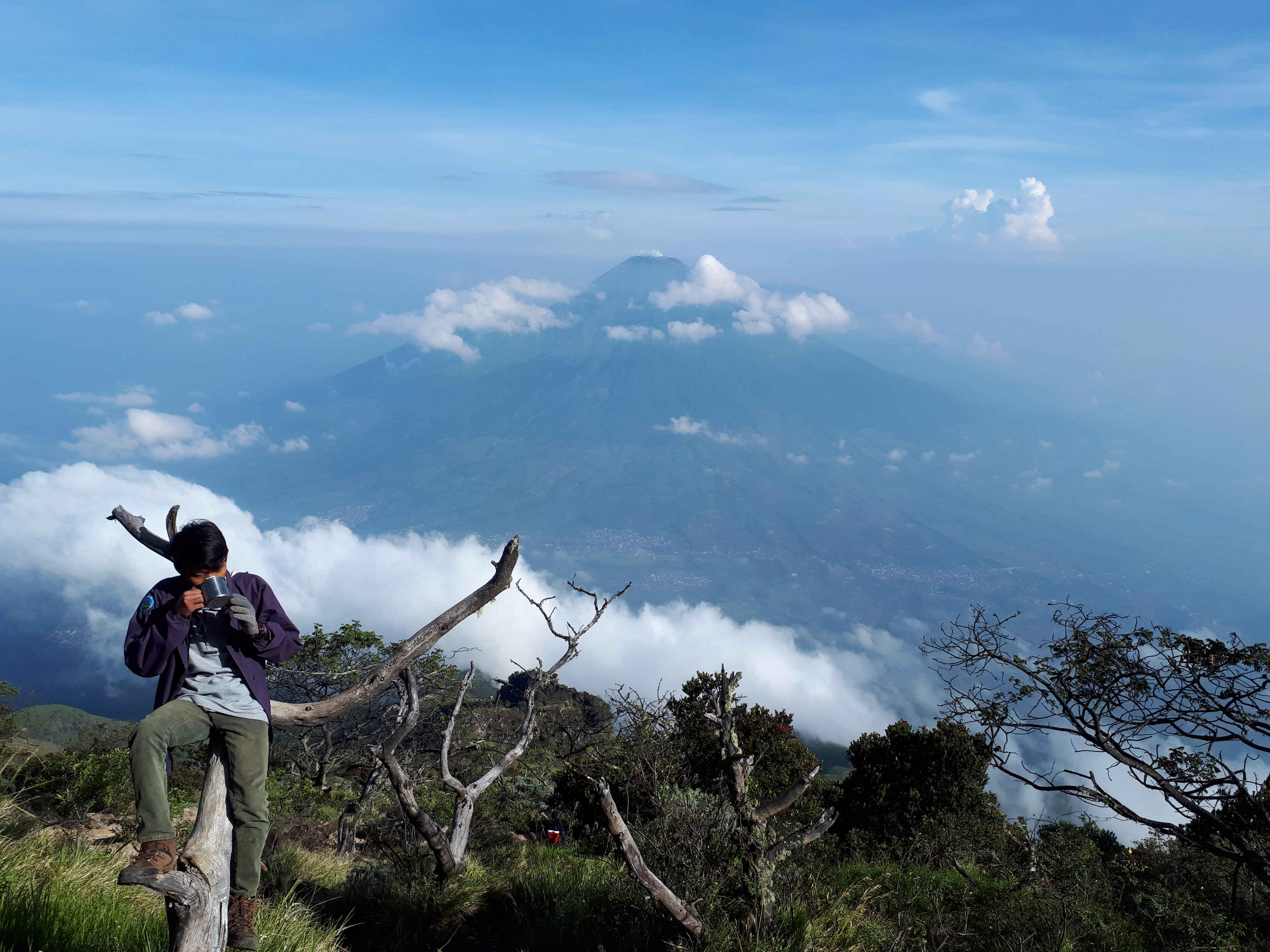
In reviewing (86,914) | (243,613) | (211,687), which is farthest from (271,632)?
(86,914)

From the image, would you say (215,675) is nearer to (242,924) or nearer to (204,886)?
(204,886)

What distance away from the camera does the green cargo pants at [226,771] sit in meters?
3.01

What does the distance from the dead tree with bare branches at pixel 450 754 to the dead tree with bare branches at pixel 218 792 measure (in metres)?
2.76

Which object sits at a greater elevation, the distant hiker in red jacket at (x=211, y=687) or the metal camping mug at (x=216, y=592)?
the metal camping mug at (x=216, y=592)

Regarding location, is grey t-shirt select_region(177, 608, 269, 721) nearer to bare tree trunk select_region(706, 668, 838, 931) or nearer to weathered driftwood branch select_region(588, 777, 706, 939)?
weathered driftwood branch select_region(588, 777, 706, 939)

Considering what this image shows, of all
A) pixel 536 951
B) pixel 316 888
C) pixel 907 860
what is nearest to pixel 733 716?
pixel 536 951

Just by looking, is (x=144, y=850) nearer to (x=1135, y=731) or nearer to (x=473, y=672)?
(x=473, y=672)

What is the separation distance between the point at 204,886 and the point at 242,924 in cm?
53

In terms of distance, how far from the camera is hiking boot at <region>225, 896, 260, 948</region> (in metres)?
3.28

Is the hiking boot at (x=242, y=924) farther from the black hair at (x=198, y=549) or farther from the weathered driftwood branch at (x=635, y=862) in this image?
the weathered driftwood branch at (x=635, y=862)

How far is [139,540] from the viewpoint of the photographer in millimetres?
3549

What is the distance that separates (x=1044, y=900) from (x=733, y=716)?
14.5 ft

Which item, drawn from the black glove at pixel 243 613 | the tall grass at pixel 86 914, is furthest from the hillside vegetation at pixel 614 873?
the black glove at pixel 243 613

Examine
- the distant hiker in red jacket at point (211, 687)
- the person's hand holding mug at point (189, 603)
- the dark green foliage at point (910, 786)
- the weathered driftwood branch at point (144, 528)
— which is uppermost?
the weathered driftwood branch at point (144, 528)
